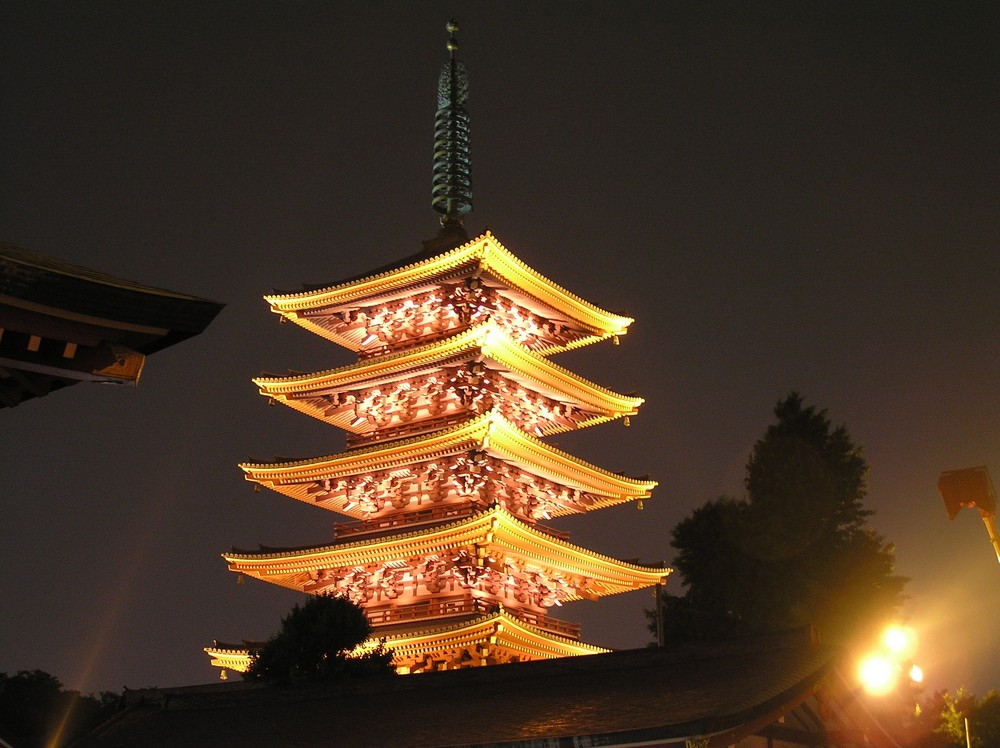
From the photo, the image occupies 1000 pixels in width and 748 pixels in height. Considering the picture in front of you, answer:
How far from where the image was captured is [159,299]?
904cm

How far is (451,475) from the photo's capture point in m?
29.7

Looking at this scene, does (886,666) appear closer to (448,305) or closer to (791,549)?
(448,305)

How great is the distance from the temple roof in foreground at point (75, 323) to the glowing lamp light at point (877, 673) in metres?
9.36

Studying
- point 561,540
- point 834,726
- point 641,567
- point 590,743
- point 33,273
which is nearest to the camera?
point 33,273

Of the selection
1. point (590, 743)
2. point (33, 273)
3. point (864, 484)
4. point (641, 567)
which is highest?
point (864, 484)

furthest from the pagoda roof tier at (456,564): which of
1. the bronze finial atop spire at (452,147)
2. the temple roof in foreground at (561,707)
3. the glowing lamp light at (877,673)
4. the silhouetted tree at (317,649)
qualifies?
the glowing lamp light at (877,673)

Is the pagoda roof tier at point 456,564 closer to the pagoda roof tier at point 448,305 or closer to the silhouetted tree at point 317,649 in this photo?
the silhouetted tree at point 317,649

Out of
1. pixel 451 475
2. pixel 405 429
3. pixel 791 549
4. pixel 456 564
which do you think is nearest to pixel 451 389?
pixel 405 429

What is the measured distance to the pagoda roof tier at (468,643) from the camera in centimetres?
2648

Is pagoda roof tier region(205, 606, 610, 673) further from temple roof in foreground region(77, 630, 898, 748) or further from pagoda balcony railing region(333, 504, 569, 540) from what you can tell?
temple roof in foreground region(77, 630, 898, 748)

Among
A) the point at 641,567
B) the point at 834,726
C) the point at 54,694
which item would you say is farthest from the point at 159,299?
the point at 54,694

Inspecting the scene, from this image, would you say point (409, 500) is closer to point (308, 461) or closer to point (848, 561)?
point (308, 461)

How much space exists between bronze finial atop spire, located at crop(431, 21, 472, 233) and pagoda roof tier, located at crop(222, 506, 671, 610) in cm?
1156

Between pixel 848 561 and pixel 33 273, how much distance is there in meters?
34.0
